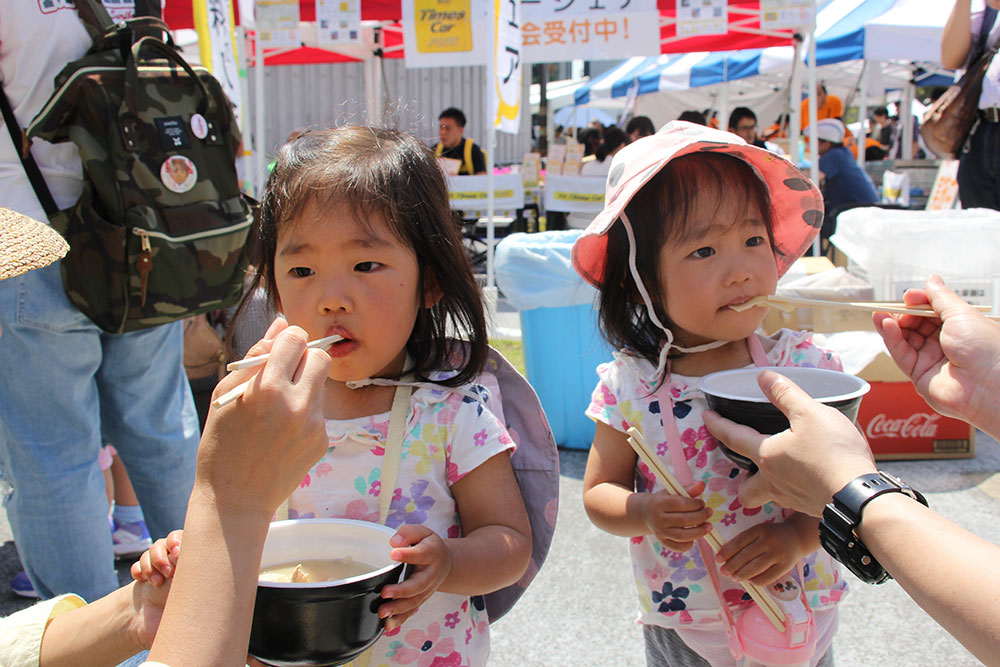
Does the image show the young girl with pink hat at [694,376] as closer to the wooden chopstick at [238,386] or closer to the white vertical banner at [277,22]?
the wooden chopstick at [238,386]

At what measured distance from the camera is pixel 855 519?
40.3 inches

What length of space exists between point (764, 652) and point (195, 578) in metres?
0.91

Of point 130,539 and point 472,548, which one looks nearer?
point 472,548

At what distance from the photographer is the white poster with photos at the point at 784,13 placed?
6.02 meters

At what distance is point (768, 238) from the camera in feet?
4.96

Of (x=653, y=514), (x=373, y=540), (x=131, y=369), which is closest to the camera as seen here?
(x=373, y=540)

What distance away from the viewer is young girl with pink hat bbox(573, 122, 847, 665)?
1409 mm

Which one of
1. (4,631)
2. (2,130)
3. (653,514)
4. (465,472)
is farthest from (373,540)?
(2,130)

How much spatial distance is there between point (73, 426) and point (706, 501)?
1.71 m

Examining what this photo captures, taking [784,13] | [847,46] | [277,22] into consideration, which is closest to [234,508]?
[277,22]

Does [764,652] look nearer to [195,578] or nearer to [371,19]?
[195,578]

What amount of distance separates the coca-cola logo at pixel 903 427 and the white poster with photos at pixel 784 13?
3.72m

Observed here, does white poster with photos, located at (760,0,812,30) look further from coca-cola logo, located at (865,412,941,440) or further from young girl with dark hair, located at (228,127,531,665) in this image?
young girl with dark hair, located at (228,127,531,665)

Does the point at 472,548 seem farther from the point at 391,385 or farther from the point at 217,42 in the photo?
the point at 217,42
